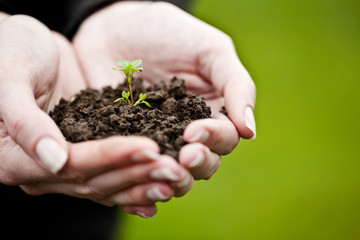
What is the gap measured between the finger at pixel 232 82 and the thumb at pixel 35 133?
1.18 m

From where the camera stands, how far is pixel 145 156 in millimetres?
1647

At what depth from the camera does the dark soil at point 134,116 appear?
204 cm

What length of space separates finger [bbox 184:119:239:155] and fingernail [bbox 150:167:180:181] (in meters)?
0.27

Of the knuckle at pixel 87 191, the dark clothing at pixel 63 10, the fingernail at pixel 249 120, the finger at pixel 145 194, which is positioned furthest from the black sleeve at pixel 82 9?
the finger at pixel 145 194

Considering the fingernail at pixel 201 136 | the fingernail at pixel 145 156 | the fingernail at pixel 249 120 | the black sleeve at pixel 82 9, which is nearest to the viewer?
the fingernail at pixel 145 156

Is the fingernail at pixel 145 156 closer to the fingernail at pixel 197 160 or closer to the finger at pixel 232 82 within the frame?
the fingernail at pixel 197 160

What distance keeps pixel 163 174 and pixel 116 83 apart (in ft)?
5.96

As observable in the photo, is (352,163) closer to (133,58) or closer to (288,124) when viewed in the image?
(288,124)

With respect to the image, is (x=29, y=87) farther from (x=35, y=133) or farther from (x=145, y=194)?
(x=145, y=194)

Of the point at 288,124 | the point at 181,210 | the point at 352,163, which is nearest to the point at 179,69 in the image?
the point at 181,210

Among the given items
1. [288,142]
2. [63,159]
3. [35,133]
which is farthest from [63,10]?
[288,142]

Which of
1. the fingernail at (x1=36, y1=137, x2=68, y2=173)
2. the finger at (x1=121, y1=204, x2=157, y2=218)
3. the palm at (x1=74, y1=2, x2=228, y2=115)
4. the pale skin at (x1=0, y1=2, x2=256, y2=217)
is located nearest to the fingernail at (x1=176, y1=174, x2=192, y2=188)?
the pale skin at (x1=0, y1=2, x2=256, y2=217)

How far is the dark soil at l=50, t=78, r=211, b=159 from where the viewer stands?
2.04 meters

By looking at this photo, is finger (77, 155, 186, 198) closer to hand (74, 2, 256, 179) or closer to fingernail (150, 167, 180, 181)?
fingernail (150, 167, 180, 181)
